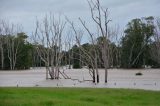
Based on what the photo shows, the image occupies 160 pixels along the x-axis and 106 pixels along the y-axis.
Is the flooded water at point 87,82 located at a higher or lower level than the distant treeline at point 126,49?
lower

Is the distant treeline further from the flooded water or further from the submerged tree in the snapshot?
the flooded water

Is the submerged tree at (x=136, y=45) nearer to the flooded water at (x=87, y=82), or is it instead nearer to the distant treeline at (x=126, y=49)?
the distant treeline at (x=126, y=49)

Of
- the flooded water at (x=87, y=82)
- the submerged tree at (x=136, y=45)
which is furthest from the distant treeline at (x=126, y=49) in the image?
the flooded water at (x=87, y=82)

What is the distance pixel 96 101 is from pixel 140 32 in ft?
254

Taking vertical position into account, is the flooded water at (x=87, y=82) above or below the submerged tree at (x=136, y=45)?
below

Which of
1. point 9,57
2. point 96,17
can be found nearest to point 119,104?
point 96,17

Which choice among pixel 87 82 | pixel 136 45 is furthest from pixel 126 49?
pixel 87 82

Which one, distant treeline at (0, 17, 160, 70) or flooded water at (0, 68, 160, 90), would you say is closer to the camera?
flooded water at (0, 68, 160, 90)

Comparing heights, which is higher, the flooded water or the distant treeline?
the distant treeline

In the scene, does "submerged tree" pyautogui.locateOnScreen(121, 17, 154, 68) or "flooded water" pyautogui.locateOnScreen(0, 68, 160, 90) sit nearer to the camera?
"flooded water" pyautogui.locateOnScreen(0, 68, 160, 90)

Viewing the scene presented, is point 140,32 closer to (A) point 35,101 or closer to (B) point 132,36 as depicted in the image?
(B) point 132,36

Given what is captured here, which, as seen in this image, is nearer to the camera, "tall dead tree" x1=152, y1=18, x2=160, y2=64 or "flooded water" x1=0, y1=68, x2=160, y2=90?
"flooded water" x1=0, y1=68, x2=160, y2=90

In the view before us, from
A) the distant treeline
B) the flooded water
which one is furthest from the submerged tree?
the flooded water

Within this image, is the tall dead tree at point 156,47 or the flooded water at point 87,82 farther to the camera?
the tall dead tree at point 156,47
